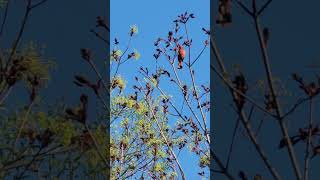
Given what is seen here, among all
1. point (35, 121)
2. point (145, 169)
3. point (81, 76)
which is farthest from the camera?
point (145, 169)

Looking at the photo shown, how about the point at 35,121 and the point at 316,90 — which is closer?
the point at 316,90

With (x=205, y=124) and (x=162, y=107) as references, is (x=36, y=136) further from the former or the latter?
(x=162, y=107)

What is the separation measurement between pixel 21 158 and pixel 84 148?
0.73 ft

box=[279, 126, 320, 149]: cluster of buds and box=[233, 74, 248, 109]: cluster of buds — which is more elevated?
box=[233, 74, 248, 109]: cluster of buds

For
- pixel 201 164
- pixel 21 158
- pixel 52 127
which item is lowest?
pixel 21 158

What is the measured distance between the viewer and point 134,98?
21.9 feet

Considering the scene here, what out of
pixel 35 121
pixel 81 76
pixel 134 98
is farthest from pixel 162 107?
pixel 81 76

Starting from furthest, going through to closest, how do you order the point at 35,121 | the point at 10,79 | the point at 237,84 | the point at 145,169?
the point at 145,169
the point at 35,121
the point at 10,79
the point at 237,84

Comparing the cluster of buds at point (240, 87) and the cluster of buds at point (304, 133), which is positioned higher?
the cluster of buds at point (240, 87)

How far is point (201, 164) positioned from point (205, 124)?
1.02 metres

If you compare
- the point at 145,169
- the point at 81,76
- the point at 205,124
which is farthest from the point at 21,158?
the point at 145,169

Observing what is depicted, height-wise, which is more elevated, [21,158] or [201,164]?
[201,164]

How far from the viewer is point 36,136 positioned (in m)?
2.22

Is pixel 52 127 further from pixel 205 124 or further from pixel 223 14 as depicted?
pixel 205 124
